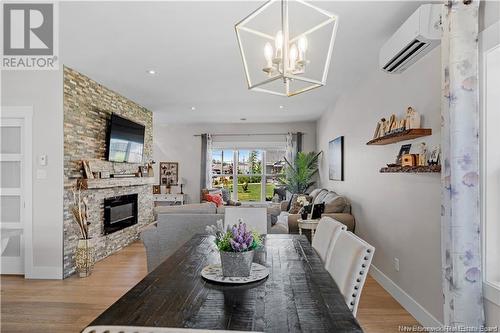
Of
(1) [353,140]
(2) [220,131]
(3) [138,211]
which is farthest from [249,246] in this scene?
(2) [220,131]

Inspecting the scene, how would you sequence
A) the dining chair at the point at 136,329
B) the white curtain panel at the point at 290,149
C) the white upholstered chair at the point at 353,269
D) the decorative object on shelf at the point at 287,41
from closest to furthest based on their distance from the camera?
1. the dining chair at the point at 136,329
2. the decorative object on shelf at the point at 287,41
3. the white upholstered chair at the point at 353,269
4. the white curtain panel at the point at 290,149

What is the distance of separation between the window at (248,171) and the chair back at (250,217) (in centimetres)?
535

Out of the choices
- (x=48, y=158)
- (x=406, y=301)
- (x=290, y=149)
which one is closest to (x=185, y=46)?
(x=48, y=158)

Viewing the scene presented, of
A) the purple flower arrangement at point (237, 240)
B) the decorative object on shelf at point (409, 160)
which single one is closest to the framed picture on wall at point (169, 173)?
the decorative object on shelf at point (409, 160)

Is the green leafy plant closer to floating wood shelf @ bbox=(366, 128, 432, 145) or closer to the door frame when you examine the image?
floating wood shelf @ bbox=(366, 128, 432, 145)

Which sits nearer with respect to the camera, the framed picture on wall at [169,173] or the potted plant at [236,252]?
the potted plant at [236,252]

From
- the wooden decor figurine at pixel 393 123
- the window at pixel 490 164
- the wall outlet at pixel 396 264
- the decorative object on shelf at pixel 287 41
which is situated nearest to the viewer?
the decorative object on shelf at pixel 287 41

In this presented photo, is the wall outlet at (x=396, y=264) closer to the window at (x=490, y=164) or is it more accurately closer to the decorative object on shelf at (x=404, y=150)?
the decorative object on shelf at (x=404, y=150)

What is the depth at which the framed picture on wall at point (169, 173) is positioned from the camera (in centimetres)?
858

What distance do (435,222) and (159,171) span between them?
285 inches

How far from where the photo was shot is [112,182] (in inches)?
194

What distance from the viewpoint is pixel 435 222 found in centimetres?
254

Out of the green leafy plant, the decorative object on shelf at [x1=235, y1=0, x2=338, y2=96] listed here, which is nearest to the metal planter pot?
the decorative object on shelf at [x1=235, y1=0, x2=338, y2=96]

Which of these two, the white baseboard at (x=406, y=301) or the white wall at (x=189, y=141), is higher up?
the white wall at (x=189, y=141)
